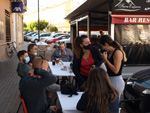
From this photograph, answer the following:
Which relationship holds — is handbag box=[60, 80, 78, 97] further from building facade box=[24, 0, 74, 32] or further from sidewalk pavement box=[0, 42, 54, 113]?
building facade box=[24, 0, 74, 32]

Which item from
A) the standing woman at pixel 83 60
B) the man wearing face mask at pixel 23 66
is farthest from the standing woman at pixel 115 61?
the man wearing face mask at pixel 23 66

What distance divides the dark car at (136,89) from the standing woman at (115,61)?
75 centimetres

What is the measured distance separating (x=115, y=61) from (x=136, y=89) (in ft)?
4.05

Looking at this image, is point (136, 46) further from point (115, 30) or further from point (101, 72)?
point (101, 72)

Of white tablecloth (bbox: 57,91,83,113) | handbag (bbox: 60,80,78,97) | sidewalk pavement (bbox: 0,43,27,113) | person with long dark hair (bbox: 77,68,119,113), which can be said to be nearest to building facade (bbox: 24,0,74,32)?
sidewalk pavement (bbox: 0,43,27,113)

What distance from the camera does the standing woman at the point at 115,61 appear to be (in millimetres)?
3615

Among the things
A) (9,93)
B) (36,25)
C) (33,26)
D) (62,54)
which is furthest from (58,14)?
(9,93)

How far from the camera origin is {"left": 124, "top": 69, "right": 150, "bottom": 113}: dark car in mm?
4309

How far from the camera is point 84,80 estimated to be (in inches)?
169

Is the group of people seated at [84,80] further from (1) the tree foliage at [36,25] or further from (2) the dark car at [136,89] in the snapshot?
(1) the tree foliage at [36,25]

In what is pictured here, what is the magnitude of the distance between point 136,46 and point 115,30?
1256 mm

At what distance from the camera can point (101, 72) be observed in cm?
245

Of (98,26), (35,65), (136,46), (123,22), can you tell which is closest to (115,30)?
(123,22)

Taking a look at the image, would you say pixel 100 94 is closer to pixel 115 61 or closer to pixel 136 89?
pixel 115 61
